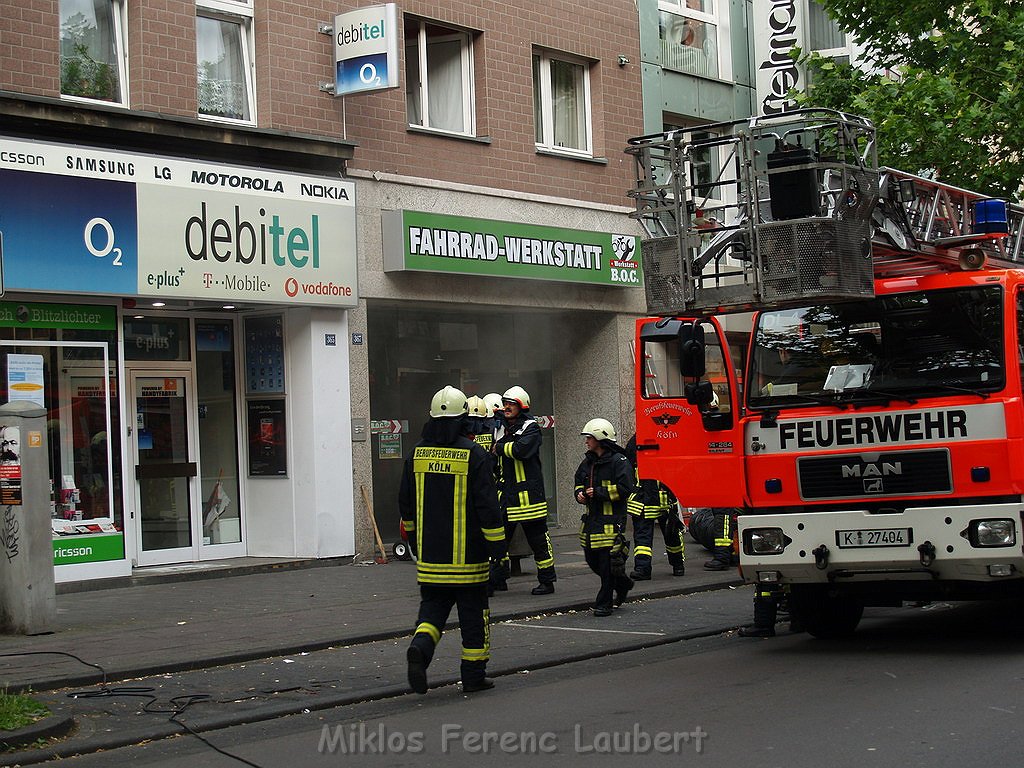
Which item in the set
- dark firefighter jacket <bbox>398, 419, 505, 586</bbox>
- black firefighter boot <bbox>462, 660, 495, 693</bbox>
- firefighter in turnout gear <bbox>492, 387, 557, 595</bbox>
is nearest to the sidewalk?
firefighter in turnout gear <bbox>492, 387, 557, 595</bbox>

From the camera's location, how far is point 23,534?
11.1 m

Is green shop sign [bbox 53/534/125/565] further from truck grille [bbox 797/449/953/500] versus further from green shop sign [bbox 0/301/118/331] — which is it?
truck grille [bbox 797/449/953/500]

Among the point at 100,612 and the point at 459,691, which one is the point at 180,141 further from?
the point at 459,691

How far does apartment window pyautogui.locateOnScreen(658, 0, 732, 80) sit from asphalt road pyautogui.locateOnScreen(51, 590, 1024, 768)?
14210 mm

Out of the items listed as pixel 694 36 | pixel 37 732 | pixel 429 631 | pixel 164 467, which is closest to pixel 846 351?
pixel 429 631

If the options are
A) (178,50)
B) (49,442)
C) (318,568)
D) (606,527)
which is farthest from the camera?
(318,568)

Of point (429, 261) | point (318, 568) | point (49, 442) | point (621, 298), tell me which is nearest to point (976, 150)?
point (621, 298)

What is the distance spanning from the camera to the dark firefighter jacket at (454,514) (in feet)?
27.9

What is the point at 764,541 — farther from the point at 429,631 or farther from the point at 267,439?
the point at 267,439

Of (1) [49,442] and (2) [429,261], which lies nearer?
(1) [49,442]

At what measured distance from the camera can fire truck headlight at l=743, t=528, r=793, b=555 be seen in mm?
9656

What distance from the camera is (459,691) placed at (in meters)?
8.86

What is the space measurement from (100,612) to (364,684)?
453cm

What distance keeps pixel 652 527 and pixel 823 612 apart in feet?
12.4
